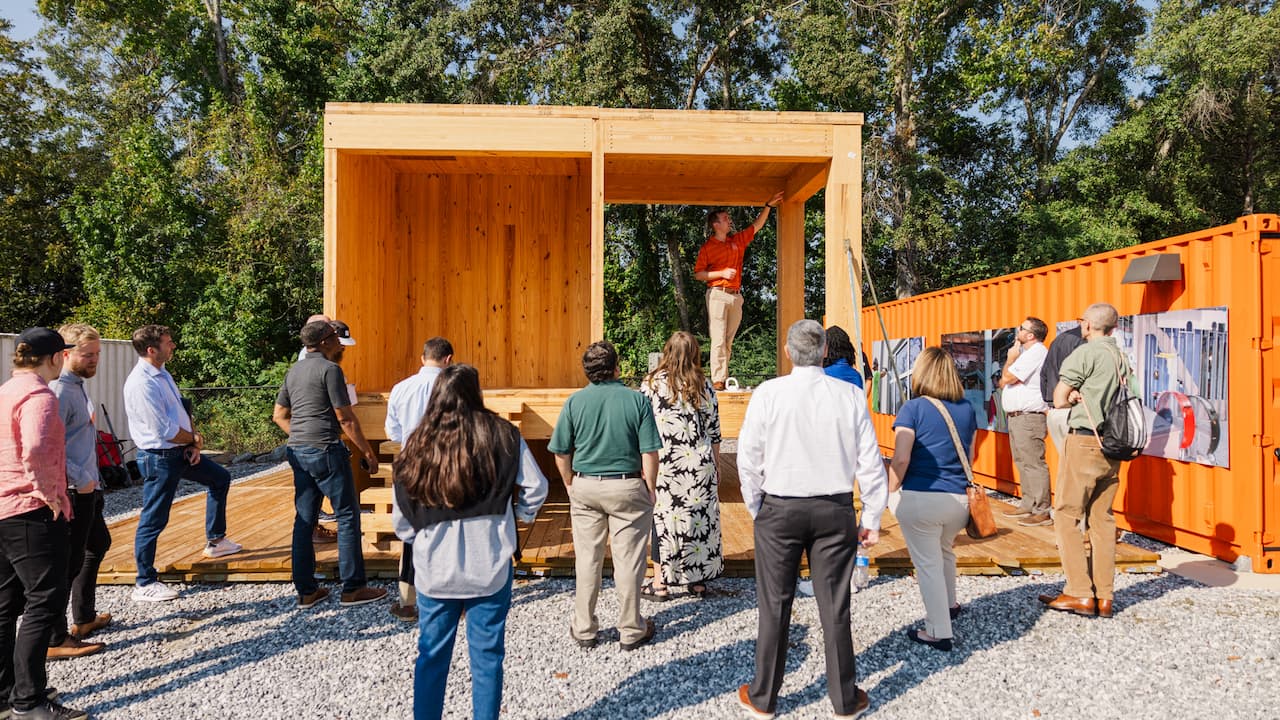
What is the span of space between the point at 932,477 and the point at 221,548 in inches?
201

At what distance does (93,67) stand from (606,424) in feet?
107

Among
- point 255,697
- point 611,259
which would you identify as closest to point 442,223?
point 255,697

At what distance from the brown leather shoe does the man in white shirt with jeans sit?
225 cm

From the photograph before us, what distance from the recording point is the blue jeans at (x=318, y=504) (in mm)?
4484

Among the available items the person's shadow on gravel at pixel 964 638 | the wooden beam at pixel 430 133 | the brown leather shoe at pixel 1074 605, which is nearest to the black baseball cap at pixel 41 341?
the wooden beam at pixel 430 133

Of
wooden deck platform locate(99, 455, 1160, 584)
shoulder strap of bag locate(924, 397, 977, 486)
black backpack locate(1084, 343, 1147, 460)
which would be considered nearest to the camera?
shoulder strap of bag locate(924, 397, 977, 486)

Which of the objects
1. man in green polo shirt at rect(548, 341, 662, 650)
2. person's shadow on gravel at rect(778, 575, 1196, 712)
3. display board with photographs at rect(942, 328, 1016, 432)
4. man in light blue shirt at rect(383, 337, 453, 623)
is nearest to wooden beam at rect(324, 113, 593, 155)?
man in light blue shirt at rect(383, 337, 453, 623)

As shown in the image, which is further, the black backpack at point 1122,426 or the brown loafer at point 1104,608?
Answer: the brown loafer at point 1104,608

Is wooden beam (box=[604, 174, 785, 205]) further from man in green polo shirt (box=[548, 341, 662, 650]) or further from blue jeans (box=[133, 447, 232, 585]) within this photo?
blue jeans (box=[133, 447, 232, 585])

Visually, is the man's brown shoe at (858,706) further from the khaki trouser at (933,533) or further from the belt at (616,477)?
the belt at (616,477)

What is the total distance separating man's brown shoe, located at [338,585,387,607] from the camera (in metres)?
4.65

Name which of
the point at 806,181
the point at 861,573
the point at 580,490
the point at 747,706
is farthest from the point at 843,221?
the point at 747,706

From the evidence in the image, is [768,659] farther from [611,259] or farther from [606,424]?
→ [611,259]

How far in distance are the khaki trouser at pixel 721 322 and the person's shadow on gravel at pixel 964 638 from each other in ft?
10.5
